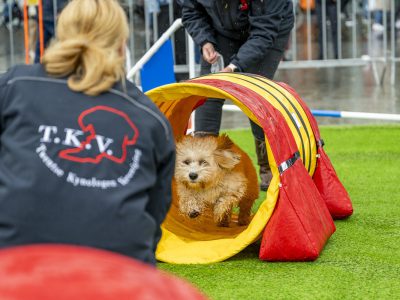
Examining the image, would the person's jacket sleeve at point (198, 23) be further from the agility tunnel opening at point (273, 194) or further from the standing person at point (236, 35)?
the agility tunnel opening at point (273, 194)

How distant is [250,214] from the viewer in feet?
19.8

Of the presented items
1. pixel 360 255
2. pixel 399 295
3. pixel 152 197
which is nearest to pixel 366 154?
pixel 360 255

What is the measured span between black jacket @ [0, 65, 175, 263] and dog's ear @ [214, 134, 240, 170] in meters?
2.36

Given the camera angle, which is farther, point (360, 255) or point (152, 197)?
point (360, 255)

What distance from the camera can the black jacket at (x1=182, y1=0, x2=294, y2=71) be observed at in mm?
6207

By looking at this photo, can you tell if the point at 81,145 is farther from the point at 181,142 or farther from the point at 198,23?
the point at 198,23

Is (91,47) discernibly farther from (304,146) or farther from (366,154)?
(366,154)

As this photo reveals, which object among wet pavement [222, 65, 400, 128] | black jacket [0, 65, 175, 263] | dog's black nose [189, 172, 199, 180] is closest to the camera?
black jacket [0, 65, 175, 263]

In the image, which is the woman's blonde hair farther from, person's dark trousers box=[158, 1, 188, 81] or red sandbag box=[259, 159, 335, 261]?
person's dark trousers box=[158, 1, 188, 81]

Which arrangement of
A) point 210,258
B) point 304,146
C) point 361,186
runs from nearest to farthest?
1. point 210,258
2. point 304,146
3. point 361,186

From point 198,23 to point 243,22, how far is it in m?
0.32

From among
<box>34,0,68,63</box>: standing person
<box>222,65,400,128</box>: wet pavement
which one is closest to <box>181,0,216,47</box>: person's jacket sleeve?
<box>222,65,400,128</box>: wet pavement

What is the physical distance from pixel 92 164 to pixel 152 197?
0.35 meters

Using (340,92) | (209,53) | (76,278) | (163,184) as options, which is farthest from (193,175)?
(340,92)
